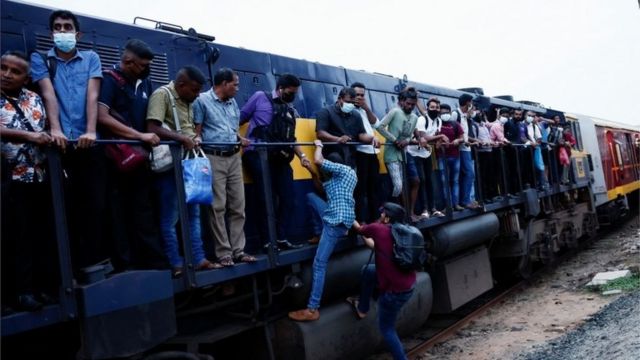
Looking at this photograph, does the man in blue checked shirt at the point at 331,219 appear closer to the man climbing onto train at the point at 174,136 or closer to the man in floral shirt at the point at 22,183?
the man climbing onto train at the point at 174,136

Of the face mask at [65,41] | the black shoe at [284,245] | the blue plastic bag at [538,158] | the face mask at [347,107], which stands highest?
the face mask at [65,41]

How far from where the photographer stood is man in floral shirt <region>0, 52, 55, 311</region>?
3234 mm

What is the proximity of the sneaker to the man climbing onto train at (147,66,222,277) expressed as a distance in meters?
1.21

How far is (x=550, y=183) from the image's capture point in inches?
504

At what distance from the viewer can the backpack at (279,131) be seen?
5406 mm

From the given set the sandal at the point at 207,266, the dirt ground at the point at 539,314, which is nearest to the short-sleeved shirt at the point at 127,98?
the sandal at the point at 207,266

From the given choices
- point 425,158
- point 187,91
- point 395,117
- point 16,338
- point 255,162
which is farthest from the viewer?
point 425,158

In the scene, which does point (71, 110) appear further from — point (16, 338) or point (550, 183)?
point (550, 183)

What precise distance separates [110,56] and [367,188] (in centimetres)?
311

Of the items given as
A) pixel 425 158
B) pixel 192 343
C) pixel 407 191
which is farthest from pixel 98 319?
pixel 425 158

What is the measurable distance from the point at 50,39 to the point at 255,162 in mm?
1909

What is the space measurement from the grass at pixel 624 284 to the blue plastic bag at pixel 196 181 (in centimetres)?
836

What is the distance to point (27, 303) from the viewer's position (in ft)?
10.6

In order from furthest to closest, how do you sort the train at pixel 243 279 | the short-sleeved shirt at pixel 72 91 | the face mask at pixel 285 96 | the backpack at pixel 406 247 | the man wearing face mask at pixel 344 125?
the man wearing face mask at pixel 344 125, the backpack at pixel 406 247, the face mask at pixel 285 96, the short-sleeved shirt at pixel 72 91, the train at pixel 243 279
